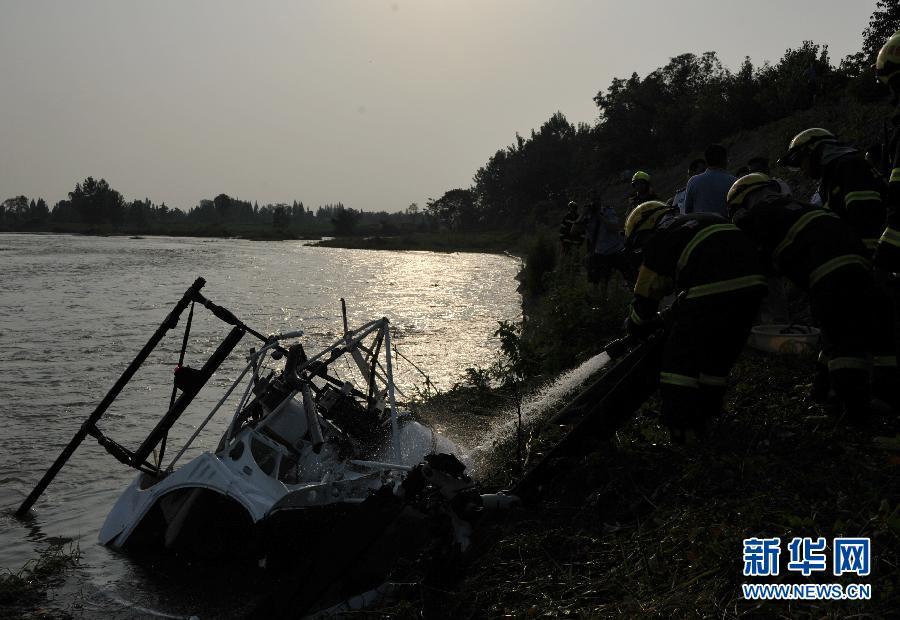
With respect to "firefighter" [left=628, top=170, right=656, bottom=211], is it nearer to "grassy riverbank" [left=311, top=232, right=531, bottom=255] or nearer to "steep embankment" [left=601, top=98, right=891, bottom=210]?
"steep embankment" [left=601, top=98, right=891, bottom=210]

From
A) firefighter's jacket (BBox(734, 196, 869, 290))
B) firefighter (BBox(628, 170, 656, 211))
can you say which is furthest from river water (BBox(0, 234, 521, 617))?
firefighter (BBox(628, 170, 656, 211))

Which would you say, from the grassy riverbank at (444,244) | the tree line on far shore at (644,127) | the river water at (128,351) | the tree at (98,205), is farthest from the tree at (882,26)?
the tree at (98,205)

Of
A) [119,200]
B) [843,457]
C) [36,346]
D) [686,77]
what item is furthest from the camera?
[119,200]

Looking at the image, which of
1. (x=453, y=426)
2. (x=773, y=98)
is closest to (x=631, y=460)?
(x=453, y=426)

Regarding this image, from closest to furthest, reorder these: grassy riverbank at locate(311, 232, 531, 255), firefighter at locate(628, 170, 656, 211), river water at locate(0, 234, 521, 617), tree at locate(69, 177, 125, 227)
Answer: river water at locate(0, 234, 521, 617), firefighter at locate(628, 170, 656, 211), grassy riverbank at locate(311, 232, 531, 255), tree at locate(69, 177, 125, 227)

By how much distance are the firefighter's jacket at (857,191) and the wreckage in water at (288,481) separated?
3984mm

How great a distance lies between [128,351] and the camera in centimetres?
1944

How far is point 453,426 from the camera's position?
1090cm

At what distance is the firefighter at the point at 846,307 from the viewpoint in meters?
5.50

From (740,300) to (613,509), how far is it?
1.88 m

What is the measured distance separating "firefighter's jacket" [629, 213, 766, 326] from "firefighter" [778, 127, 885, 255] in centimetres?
115

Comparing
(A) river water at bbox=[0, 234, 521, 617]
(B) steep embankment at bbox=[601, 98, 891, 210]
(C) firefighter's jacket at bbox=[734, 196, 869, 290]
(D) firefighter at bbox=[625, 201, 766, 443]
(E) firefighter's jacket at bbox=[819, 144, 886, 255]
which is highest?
(B) steep embankment at bbox=[601, 98, 891, 210]

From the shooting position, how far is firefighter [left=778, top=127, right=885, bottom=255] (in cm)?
597

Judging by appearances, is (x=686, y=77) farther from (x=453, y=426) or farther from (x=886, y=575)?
(x=886, y=575)
